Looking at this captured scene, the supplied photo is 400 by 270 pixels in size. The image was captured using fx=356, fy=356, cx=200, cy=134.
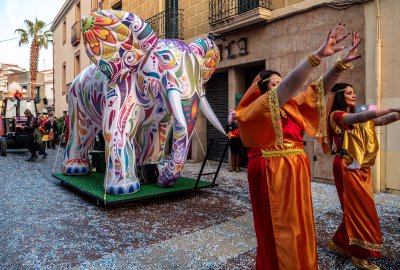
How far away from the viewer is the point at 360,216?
3.17 metres

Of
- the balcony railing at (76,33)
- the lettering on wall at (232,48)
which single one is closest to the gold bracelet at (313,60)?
the lettering on wall at (232,48)

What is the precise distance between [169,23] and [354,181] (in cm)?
1006

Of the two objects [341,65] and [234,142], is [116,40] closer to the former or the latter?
[341,65]

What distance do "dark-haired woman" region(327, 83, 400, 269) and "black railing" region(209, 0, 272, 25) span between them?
614 centimetres

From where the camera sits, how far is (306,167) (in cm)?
229

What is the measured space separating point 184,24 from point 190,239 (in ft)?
28.6

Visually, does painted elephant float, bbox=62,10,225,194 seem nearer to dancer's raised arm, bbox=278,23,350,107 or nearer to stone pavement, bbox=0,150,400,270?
stone pavement, bbox=0,150,400,270

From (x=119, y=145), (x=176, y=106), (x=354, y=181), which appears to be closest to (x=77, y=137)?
(x=119, y=145)

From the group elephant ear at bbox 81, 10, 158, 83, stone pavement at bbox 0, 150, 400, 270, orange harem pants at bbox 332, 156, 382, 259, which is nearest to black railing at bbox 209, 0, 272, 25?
elephant ear at bbox 81, 10, 158, 83

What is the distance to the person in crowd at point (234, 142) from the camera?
8.36 m

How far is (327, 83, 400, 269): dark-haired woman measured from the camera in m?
3.11

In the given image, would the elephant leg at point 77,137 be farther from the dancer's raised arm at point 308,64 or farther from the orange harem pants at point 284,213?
the dancer's raised arm at point 308,64

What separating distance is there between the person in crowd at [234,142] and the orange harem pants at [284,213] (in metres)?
6.01

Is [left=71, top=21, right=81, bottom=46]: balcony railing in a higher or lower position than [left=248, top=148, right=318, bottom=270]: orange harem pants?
higher
